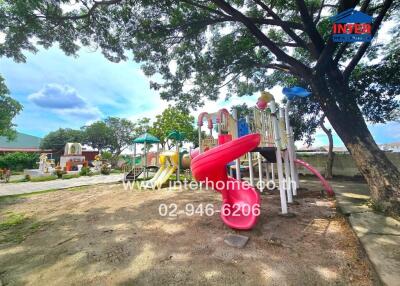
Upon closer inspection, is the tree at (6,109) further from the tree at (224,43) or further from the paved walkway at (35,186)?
the tree at (224,43)

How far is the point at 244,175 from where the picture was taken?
12.8m

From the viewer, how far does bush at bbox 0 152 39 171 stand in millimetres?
28125

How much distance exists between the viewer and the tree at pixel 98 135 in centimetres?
5459

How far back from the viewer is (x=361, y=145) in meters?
5.28

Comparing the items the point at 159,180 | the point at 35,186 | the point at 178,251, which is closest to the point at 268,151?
the point at 178,251

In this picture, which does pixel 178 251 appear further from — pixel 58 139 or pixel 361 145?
pixel 58 139

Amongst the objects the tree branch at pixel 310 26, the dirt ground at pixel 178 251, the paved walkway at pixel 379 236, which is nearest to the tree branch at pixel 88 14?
the tree branch at pixel 310 26

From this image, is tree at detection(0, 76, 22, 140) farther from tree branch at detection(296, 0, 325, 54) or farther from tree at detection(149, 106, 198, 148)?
tree branch at detection(296, 0, 325, 54)

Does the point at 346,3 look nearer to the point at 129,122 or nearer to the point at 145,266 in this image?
the point at 145,266

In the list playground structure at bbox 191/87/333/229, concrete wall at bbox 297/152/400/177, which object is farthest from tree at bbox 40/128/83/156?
playground structure at bbox 191/87/333/229

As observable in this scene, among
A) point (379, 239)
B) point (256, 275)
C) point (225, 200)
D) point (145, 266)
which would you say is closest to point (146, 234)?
point (145, 266)

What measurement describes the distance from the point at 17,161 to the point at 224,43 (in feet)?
109

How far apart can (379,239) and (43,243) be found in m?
5.44

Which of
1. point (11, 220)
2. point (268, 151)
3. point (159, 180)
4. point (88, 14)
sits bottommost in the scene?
point (11, 220)
